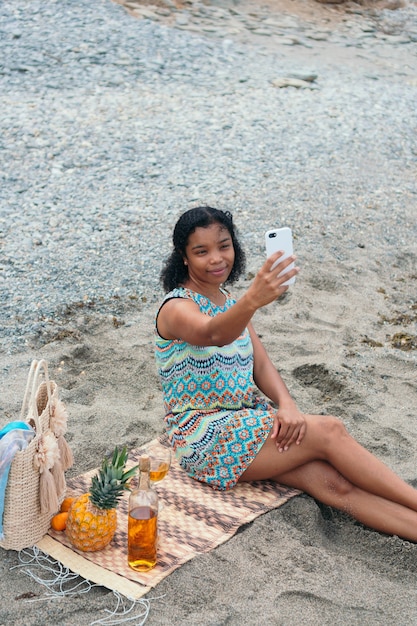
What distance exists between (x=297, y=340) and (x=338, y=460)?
2.06 m

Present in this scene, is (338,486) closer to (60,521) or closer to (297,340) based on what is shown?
(60,521)

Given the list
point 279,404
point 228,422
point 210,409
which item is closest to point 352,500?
point 279,404

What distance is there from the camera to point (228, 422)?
12.6ft

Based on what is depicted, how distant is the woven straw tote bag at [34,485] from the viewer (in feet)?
10.9

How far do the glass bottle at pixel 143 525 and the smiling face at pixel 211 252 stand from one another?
3.24ft

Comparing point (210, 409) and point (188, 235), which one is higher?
point (188, 235)

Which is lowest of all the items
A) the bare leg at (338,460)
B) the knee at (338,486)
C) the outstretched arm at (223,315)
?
the knee at (338,486)

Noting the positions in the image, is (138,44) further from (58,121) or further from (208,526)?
(208,526)

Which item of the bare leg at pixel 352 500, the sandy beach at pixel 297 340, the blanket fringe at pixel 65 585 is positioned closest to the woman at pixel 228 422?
the bare leg at pixel 352 500

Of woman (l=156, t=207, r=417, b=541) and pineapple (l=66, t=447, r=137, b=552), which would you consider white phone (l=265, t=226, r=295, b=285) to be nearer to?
woman (l=156, t=207, r=417, b=541)

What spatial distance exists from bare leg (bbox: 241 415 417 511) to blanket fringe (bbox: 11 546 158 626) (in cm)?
95

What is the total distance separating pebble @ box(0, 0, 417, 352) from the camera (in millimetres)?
→ 6684

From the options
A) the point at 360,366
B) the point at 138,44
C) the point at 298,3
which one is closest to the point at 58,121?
the point at 138,44

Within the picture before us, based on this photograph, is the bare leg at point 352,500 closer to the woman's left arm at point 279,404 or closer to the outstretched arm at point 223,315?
the woman's left arm at point 279,404
